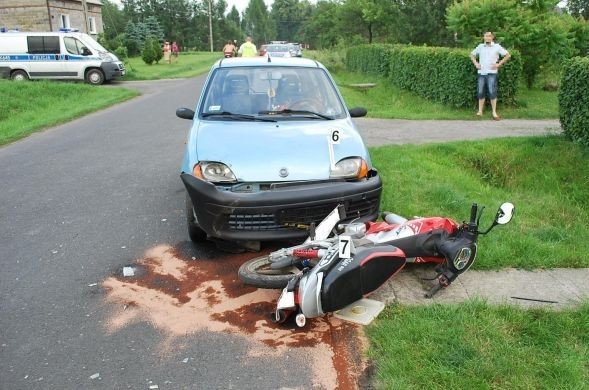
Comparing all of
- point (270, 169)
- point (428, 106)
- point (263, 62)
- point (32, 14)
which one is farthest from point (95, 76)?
point (270, 169)

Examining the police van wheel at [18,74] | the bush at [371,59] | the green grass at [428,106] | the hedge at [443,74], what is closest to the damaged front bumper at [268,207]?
the green grass at [428,106]

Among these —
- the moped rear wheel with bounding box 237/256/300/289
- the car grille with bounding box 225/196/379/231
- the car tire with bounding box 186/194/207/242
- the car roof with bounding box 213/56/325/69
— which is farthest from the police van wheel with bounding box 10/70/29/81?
the moped rear wheel with bounding box 237/256/300/289

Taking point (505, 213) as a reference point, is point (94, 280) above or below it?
below

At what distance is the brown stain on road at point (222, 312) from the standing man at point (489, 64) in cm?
926

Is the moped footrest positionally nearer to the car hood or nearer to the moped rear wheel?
the moped rear wheel

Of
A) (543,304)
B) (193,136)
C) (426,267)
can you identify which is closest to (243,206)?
(193,136)

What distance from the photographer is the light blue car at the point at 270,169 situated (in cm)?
452

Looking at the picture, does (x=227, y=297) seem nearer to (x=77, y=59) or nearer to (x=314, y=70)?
(x=314, y=70)

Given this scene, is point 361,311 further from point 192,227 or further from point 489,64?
point 489,64

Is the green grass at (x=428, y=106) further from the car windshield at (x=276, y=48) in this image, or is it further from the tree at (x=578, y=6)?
the tree at (x=578, y=6)

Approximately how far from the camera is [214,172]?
477 centimetres

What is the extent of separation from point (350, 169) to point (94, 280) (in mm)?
2441

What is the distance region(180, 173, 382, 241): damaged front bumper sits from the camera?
175 inches

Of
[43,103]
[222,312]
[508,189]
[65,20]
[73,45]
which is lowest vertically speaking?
[508,189]
